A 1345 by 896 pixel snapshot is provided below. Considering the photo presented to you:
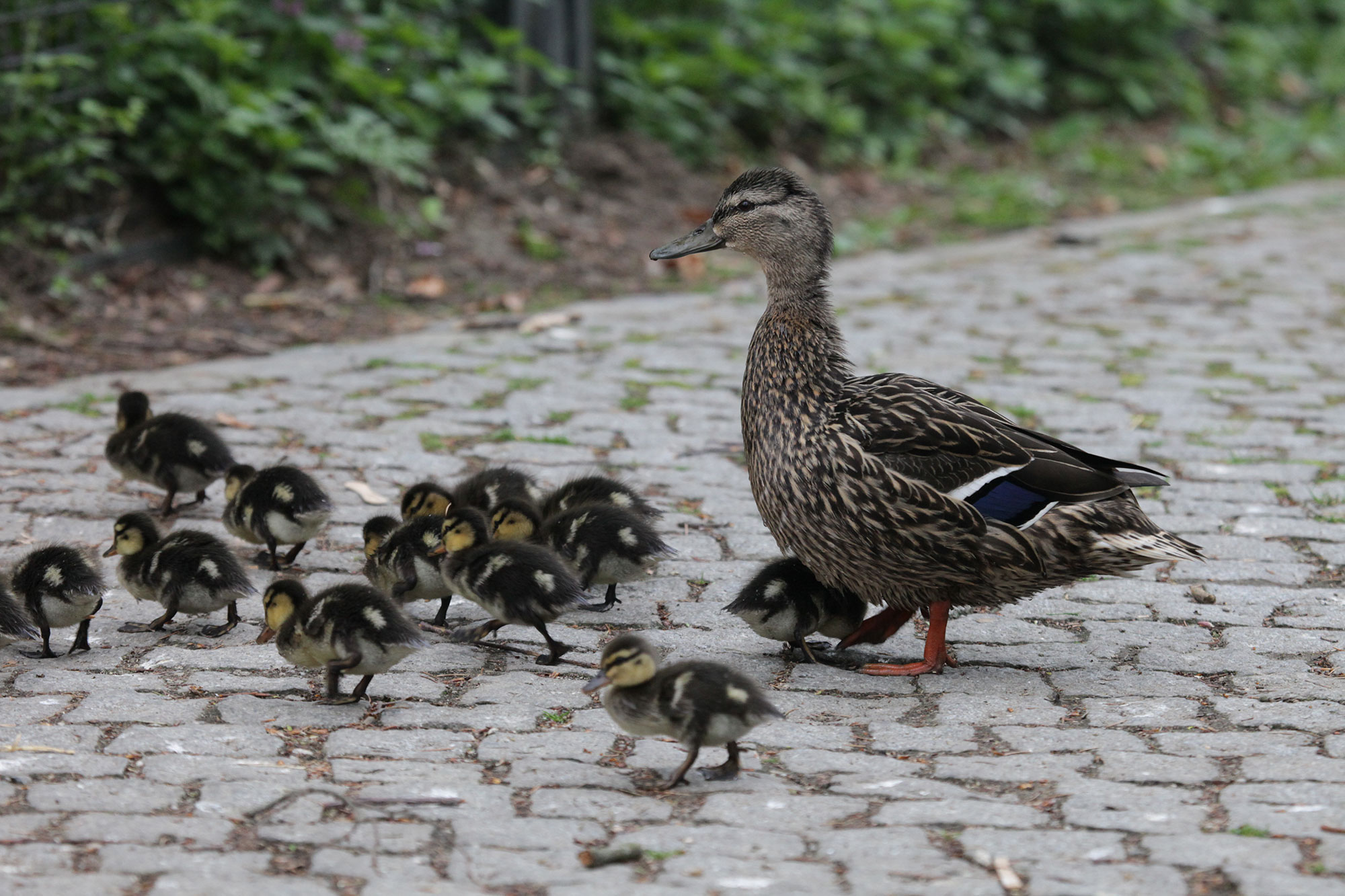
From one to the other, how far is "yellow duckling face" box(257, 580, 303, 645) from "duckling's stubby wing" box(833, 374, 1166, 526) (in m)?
1.75

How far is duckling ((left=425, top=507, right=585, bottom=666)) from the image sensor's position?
4754mm

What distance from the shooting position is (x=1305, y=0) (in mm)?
19766

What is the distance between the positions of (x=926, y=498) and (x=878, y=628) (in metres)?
0.62

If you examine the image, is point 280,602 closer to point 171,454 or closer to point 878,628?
point 171,454

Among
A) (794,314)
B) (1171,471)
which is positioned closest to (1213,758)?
(794,314)

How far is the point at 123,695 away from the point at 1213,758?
9.95 ft

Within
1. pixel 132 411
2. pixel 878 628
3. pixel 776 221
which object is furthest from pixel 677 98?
pixel 878 628

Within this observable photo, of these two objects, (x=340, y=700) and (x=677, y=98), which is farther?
(x=677, y=98)

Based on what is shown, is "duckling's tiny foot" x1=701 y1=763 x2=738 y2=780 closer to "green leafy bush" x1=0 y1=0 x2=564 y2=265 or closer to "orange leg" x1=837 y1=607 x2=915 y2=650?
"orange leg" x1=837 y1=607 x2=915 y2=650

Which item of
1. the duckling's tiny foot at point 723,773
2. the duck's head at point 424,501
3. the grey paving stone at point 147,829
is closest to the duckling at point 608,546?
the duck's head at point 424,501

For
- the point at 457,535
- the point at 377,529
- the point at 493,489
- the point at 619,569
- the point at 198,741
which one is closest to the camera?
the point at 198,741

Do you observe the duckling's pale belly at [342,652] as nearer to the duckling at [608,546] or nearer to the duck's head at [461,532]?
the duck's head at [461,532]

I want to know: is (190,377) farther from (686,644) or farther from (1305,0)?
(1305,0)

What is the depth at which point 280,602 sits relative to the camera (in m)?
4.73
